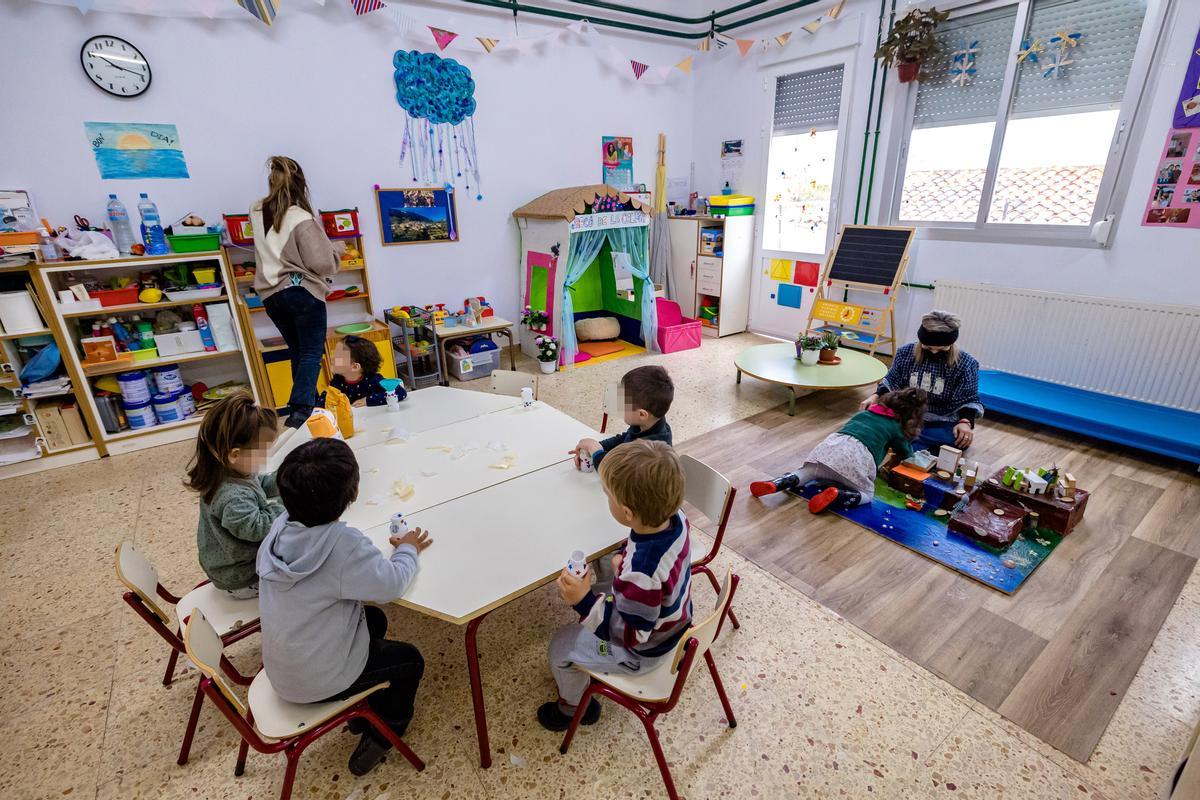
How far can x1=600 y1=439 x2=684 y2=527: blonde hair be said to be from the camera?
142 cm

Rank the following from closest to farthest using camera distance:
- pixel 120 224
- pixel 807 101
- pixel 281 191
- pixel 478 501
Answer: pixel 478 501
pixel 281 191
pixel 120 224
pixel 807 101

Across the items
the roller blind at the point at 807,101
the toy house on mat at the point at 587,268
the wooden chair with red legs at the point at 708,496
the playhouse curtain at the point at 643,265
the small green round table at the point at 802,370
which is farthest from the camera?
the playhouse curtain at the point at 643,265

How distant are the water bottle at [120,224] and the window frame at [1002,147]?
5.86 metres

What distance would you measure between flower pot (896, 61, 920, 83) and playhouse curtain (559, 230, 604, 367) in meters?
2.78

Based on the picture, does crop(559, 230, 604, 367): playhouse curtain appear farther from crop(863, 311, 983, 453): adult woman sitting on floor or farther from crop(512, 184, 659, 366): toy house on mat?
crop(863, 311, 983, 453): adult woman sitting on floor

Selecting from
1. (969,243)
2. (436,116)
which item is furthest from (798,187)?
(436,116)

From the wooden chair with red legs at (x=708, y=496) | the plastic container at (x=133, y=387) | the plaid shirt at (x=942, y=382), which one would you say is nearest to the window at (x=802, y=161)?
the plaid shirt at (x=942, y=382)

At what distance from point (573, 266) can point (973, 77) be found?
350 centimetres

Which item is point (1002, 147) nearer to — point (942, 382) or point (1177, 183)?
point (1177, 183)

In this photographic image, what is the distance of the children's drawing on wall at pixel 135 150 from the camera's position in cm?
363

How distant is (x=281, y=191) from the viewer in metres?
3.33

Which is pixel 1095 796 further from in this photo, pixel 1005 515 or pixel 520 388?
pixel 520 388

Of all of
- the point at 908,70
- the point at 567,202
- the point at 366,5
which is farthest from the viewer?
the point at 567,202

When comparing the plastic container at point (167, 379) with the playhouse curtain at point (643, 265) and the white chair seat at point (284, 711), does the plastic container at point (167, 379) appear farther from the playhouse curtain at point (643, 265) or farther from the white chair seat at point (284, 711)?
the playhouse curtain at point (643, 265)
